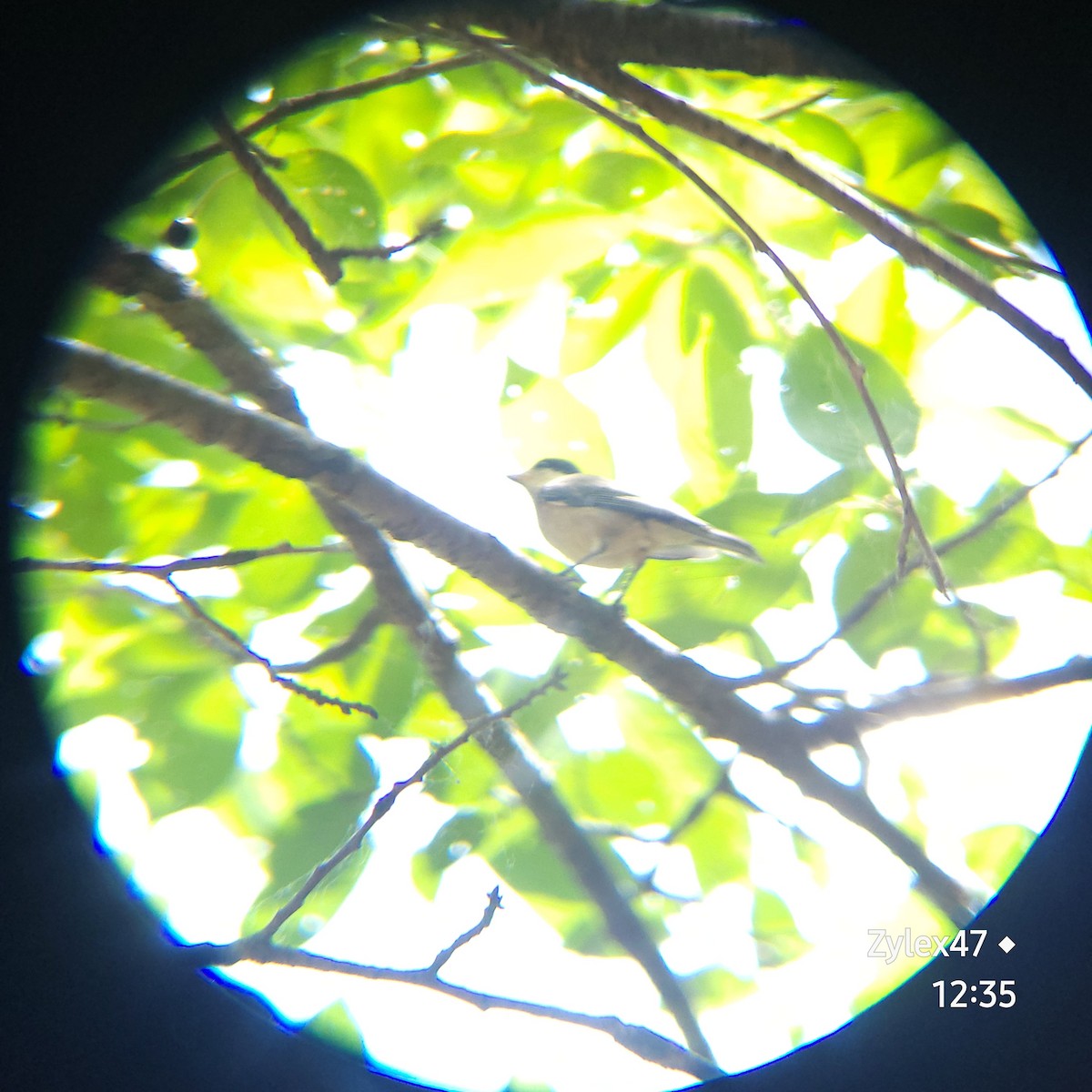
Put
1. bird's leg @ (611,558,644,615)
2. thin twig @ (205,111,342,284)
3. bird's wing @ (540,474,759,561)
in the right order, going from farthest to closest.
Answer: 1. bird's leg @ (611,558,644,615)
2. bird's wing @ (540,474,759,561)
3. thin twig @ (205,111,342,284)

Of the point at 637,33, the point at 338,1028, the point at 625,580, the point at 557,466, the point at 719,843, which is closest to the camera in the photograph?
the point at 338,1028

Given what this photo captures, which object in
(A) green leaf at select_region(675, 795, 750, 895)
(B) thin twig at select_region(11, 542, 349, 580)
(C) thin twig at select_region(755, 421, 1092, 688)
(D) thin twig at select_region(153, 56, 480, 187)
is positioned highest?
(D) thin twig at select_region(153, 56, 480, 187)

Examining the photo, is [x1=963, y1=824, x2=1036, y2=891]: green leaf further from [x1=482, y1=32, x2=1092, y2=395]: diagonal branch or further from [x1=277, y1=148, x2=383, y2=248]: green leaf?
[x1=277, y1=148, x2=383, y2=248]: green leaf

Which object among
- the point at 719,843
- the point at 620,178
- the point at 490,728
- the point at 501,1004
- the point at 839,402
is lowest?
the point at 501,1004

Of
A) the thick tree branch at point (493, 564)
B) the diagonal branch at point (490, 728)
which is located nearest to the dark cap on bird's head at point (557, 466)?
the thick tree branch at point (493, 564)

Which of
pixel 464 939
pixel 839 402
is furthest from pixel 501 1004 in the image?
pixel 839 402

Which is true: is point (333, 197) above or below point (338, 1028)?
above

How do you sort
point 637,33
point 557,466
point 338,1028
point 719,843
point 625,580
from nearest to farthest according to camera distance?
point 338,1028, point 637,33, point 719,843, point 557,466, point 625,580

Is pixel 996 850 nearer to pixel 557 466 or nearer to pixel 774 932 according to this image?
pixel 774 932

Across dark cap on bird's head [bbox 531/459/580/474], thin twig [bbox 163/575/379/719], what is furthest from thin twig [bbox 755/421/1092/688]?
thin twig [bbox 163/575/379/719]
